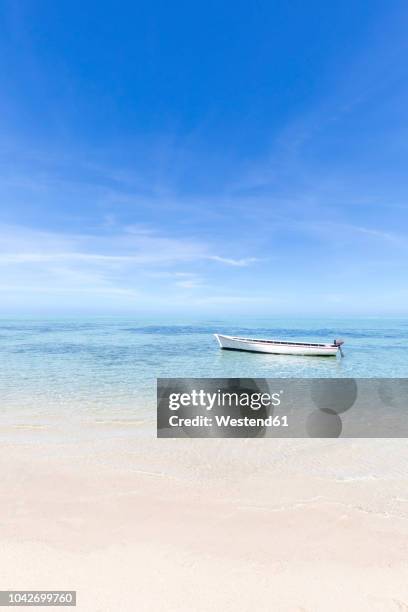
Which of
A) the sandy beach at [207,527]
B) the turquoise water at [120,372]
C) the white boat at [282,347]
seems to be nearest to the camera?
the sandy beach at [207,527]

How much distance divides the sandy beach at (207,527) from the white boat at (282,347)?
28.5 meters

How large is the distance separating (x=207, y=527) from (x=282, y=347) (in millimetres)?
33587

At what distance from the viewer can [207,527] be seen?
595cm

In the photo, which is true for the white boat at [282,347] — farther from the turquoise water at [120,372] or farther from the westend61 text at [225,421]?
the westend61 text at [225,421]

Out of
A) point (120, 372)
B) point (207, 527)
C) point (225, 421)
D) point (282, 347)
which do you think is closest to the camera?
point (207, 527)

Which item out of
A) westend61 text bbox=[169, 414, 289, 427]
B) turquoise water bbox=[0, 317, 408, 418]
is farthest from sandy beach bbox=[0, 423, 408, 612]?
turquoise water bbox=[0, 317, 408, 418]

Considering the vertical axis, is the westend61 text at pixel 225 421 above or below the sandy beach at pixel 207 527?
below

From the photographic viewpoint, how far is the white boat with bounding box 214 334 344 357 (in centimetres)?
3723

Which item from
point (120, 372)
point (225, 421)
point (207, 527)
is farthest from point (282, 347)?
point (207, 527)

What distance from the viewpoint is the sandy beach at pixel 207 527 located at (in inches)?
176

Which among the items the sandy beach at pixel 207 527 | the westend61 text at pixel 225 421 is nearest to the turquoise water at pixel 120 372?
the westend61 text at pixel 225 421

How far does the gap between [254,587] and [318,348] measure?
35177 mm

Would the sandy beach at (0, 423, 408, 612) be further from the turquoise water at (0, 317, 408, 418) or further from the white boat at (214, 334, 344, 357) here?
the white boat at (214, 334, 344, 357)

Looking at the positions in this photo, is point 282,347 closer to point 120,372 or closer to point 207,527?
point 120,372
